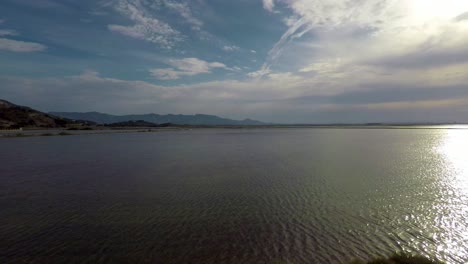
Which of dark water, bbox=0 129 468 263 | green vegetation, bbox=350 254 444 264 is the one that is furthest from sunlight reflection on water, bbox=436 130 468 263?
green vegetation, bbox=350 254 444 264

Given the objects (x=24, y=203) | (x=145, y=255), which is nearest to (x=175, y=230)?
(x=145, y=255)

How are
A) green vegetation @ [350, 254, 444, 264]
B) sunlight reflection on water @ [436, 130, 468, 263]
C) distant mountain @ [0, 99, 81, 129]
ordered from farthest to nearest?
distant mountain @ [0, 99, 81, 129], sunlight reflection on water @ [436, 130, 468, 263], green vegetation @ [350, 254, 444, 264]

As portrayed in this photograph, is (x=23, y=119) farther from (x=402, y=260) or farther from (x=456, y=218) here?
(x=456, y=218)

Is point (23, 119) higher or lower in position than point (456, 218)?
higher

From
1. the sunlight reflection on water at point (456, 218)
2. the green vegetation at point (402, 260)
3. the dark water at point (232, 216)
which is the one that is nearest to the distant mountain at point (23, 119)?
the dark water at point (232, 216)

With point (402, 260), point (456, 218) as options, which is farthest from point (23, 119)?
point (456, 218)

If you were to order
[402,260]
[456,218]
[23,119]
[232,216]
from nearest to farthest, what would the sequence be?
[402,260] → [456,218] → [232,216] → [23,119]

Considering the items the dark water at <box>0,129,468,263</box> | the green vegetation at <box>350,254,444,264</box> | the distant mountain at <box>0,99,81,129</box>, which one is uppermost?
the distant mountain at <box>0,99,81,129</box>

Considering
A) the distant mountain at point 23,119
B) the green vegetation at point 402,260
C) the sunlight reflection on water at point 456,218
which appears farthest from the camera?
the distant mountain at point 23,119

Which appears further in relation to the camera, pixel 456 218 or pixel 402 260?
pixel 456 218

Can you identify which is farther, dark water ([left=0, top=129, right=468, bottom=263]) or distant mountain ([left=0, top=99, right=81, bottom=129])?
distant mountain ([left=0, top=99, right=81, bottom=129])

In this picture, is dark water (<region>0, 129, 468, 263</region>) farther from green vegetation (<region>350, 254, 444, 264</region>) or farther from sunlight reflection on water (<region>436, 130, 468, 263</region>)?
green vegetation (<region>350, 254, 444, 264</region>)

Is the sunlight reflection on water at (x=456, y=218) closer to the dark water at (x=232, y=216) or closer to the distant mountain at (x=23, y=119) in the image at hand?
the dark water at (x=232, y=216)

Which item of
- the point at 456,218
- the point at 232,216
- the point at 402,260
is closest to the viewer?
the point at 402,260
